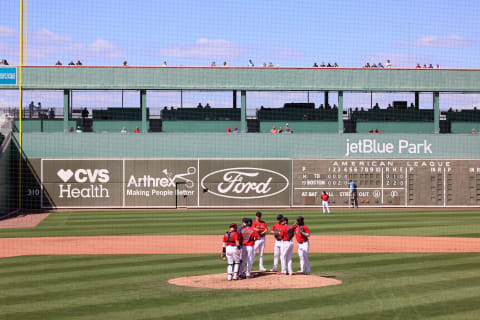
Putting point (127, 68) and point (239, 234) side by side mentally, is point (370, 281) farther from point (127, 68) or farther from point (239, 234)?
point (127, 68)

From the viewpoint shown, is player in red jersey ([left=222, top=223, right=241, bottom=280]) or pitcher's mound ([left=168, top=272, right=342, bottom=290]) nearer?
pitcher's mound ([left=168, top=272, right=342, bottom=290])

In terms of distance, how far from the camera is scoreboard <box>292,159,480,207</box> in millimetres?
42125

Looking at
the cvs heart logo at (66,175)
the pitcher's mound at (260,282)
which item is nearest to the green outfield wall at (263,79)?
the cvs heart logo at (66,175)

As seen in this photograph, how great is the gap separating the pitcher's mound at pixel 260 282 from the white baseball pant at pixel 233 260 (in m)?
0.20

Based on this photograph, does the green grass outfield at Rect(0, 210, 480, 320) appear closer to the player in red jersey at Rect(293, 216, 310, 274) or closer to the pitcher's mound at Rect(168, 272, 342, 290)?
the pitcher's mound at Rect(168, 272, 342, 290)

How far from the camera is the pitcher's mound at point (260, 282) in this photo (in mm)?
15898

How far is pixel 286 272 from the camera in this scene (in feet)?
58.2

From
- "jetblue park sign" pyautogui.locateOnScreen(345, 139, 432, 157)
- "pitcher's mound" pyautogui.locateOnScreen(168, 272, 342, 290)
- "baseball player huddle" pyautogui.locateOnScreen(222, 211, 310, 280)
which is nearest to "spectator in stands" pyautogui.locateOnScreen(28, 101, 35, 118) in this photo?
"jetblue park sign" pyautogui.locateOnScreen(345, 139, 432, 157)

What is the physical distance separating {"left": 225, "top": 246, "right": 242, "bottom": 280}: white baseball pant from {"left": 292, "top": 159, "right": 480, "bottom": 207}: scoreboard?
84.7 ft

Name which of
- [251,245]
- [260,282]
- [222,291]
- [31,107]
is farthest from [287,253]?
[31,107]

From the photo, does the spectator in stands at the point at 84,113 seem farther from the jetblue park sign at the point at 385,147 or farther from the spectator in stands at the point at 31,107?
the jetblue park sign at the point at 385,147

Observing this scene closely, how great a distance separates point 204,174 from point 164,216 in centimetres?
604

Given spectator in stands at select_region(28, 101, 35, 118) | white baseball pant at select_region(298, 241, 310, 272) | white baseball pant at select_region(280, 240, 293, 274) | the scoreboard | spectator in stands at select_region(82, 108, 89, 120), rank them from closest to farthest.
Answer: white baseball pant at select_region(280, 240, 293, 274) < white baseball pant at select_region(298, 241, 310, 272) < the scoreboard < spectator in stands at select_region(28, 101, 35, 118) < spectator in stands at select_region(82, 108, 89, 120)

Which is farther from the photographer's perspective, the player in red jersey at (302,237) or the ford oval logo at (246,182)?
the ford oval logo at (246,182)
